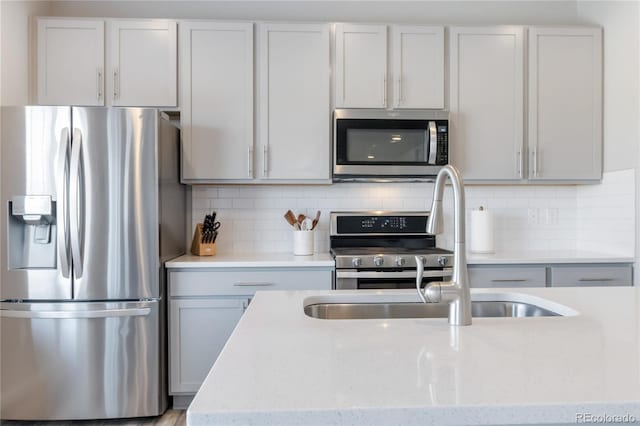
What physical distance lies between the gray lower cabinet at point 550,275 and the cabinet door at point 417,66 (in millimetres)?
1133

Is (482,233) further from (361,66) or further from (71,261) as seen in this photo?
(71,261)

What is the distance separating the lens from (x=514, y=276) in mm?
2600

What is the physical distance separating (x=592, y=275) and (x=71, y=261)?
3.03 metres

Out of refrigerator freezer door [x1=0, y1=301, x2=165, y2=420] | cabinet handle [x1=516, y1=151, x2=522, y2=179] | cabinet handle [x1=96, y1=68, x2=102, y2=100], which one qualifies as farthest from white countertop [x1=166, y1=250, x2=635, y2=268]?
cabinet handle [x1=96, y1=68, x2=102, y2=100]

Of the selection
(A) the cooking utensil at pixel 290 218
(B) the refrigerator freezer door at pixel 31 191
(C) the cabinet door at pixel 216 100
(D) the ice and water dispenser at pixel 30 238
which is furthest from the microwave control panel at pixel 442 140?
(D) the ice and water dispenser at pixel 30 238

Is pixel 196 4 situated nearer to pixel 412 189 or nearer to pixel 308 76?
pixel 308 76

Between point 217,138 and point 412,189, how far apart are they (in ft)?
4.72

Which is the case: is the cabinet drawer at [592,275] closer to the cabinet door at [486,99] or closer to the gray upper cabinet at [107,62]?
the cabinet door at [486,99]

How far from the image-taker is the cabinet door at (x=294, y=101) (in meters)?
2.74

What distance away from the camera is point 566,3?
320cm

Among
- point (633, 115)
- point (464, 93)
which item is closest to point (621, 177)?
point (633, 115)

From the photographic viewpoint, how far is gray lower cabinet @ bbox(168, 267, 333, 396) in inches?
96.8

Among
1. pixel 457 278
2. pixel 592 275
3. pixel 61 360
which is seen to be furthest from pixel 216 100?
pixel 592 275

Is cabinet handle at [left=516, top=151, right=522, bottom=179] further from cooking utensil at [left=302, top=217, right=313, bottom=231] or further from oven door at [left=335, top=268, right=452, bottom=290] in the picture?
cooking utensil at [left=302, top=217, right=313, bottom=231]
